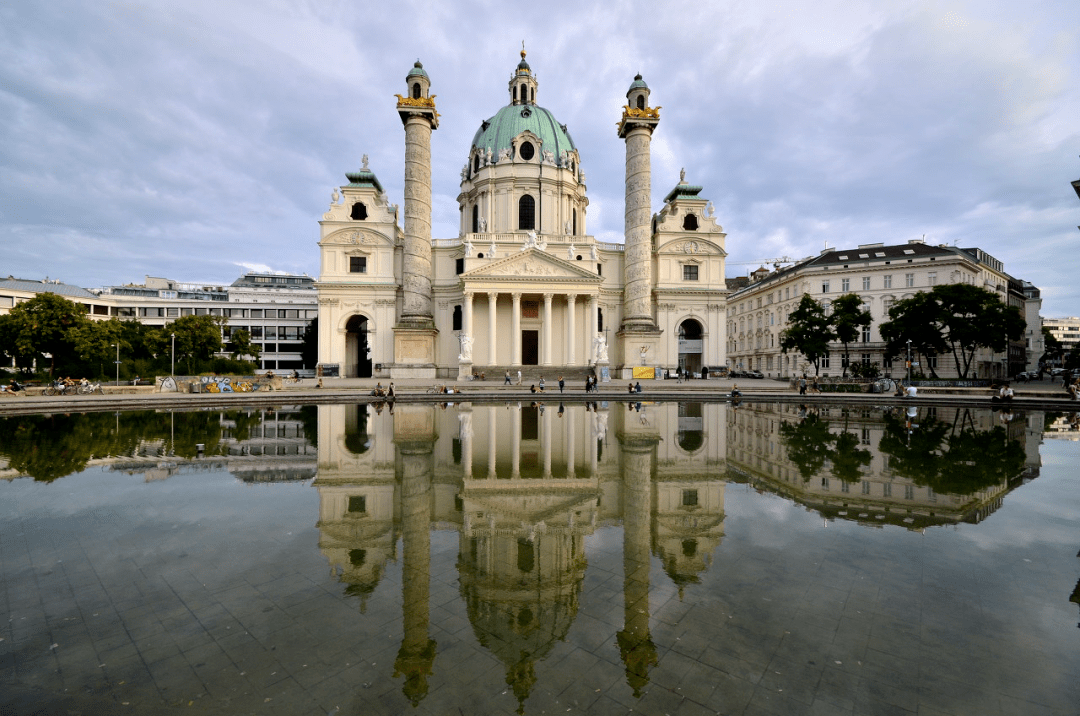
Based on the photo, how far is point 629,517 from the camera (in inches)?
292

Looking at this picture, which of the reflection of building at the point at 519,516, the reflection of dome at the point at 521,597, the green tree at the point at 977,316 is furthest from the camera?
the green tree at the point at 977,316

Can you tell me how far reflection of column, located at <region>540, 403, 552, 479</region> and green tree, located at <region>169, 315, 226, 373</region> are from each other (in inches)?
1457

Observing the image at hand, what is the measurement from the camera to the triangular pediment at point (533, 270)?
4297 cm

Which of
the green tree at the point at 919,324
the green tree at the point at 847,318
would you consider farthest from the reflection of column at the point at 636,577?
the green tree at the point at 919,324

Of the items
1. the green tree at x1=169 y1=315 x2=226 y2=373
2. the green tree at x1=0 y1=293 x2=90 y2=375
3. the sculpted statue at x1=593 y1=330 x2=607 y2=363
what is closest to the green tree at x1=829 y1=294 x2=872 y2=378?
the sculpted statue at x1=593 y1=330 x2=607 y2=363

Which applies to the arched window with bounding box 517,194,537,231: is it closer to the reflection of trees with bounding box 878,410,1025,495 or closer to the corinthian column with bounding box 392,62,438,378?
the corinthian column with bounding box 392,62,438,378

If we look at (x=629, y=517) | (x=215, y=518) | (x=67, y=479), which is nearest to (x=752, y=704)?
(x=629, y=517)

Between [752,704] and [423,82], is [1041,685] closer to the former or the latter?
[752,704]

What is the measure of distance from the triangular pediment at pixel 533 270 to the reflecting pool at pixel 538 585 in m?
→ 33.0

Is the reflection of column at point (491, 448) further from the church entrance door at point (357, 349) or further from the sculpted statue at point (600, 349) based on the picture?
the church entrance door at point (357, 349)

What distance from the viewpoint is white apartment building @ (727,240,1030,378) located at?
2036 inches

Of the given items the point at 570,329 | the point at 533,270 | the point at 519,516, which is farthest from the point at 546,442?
the point at 533,270

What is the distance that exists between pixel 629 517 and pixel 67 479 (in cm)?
1124

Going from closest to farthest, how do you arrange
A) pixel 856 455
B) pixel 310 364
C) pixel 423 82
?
pixel 856 455 → pixel 423 82 → pixel 310 364
